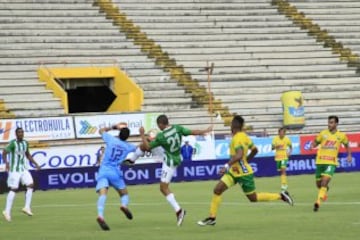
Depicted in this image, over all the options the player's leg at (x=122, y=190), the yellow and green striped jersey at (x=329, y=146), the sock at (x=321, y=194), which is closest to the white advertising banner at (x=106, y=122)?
the yellow and green striped jersey at (x=329, y=146)

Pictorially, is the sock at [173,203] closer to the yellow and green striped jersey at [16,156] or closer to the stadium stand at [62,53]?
the yellow and green striped jersey at [16,156]

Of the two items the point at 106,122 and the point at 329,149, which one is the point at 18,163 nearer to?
the point at 329,149

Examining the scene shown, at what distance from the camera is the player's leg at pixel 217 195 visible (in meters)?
18.7

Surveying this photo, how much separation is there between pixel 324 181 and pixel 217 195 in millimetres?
4636

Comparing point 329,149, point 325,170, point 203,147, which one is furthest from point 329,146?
point 203,147

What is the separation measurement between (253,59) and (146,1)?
6.34m

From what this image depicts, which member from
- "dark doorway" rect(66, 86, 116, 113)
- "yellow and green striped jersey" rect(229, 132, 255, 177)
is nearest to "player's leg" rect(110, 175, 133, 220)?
"yellow and green striped jersey" rect(229, 132, 255, 177)

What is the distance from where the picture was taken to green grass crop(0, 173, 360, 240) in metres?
17.5

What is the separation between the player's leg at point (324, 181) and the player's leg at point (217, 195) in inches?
144

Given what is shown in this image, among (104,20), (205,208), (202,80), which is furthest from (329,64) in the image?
(205,208)

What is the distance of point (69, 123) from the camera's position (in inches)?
1618

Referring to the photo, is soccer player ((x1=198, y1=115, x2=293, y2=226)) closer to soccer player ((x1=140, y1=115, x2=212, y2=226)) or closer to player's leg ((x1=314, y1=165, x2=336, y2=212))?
soccer player ((x1=140, y1=115, x2=212, y2=226))

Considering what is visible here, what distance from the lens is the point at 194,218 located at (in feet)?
69.9

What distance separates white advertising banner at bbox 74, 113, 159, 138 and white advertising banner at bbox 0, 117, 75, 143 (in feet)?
1.28
